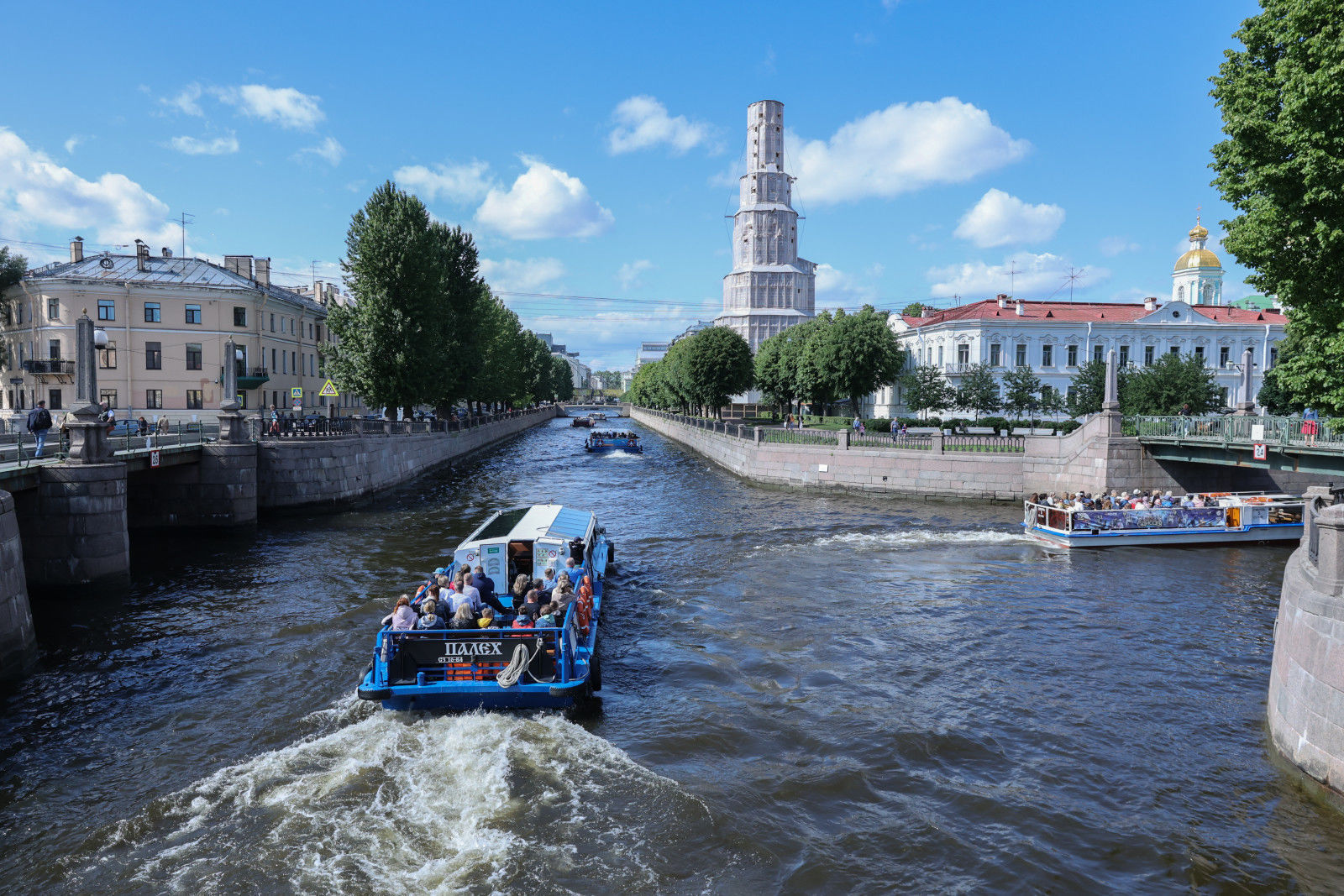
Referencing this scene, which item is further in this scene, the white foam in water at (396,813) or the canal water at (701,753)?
the canal water at (701,753)

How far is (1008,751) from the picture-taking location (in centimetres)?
1246

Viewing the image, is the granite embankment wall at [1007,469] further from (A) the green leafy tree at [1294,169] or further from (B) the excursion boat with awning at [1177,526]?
(A) the green leafy tree at [1294,169]

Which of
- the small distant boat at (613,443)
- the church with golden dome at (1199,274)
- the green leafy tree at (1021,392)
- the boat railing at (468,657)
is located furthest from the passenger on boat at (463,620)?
the church with golden dome at (1199,274)

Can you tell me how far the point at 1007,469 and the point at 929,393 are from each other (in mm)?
27322

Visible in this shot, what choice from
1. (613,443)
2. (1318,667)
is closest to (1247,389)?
(1318,667)

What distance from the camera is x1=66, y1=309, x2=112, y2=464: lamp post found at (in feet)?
71.3

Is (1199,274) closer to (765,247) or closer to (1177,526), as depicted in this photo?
(765,247)

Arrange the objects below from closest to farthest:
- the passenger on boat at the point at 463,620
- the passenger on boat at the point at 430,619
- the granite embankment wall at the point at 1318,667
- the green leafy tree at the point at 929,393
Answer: the granite embankment wall at the point at 1318,667
the passenger on boat at the point at 430,619
the passenger on boat at the point at 463,620
the green leafy tree at the point at 929,393

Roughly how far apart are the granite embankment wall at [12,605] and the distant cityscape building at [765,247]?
13251cm

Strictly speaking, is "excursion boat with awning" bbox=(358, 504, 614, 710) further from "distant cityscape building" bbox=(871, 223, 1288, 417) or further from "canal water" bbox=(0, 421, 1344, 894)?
"distant cityscape building" bbox=(871, 223, 1288, 417)

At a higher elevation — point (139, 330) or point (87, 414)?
point (139, 330)

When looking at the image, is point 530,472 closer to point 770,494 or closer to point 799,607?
point 770,494

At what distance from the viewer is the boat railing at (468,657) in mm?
12906

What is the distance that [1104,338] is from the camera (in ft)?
239
